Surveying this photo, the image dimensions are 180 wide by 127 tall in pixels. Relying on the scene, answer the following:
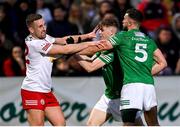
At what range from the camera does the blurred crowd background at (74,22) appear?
1556 centimetres

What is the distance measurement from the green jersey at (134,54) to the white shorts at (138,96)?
7cm

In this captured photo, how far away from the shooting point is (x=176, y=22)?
679 inches

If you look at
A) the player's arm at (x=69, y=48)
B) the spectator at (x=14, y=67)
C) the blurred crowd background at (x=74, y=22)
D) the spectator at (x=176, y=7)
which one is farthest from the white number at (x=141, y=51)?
the spectator at (x=176, y=7)

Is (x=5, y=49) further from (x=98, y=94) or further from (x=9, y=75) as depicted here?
(x=98, y=94)

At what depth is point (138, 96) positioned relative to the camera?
434 inches

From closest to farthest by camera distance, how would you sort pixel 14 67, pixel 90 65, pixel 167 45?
pixel 90 65 → pixel 14 67 → pixel 167 45

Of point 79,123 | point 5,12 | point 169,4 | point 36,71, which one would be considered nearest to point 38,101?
point 36,71

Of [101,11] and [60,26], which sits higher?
[101,11]

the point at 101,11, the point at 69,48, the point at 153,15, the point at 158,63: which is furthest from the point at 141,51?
the point at 153,15

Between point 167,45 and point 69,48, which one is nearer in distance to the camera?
point 69,48

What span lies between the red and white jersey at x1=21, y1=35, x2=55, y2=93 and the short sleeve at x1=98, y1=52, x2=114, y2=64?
2.37ft

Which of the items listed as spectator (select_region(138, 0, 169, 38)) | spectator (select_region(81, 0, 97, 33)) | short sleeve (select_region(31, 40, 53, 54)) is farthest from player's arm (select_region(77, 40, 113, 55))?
spectator (select_region(138, 0, 169, 38))

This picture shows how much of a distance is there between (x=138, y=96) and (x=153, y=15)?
6.47 meters

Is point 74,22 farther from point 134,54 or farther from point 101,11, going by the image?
point 134,54
